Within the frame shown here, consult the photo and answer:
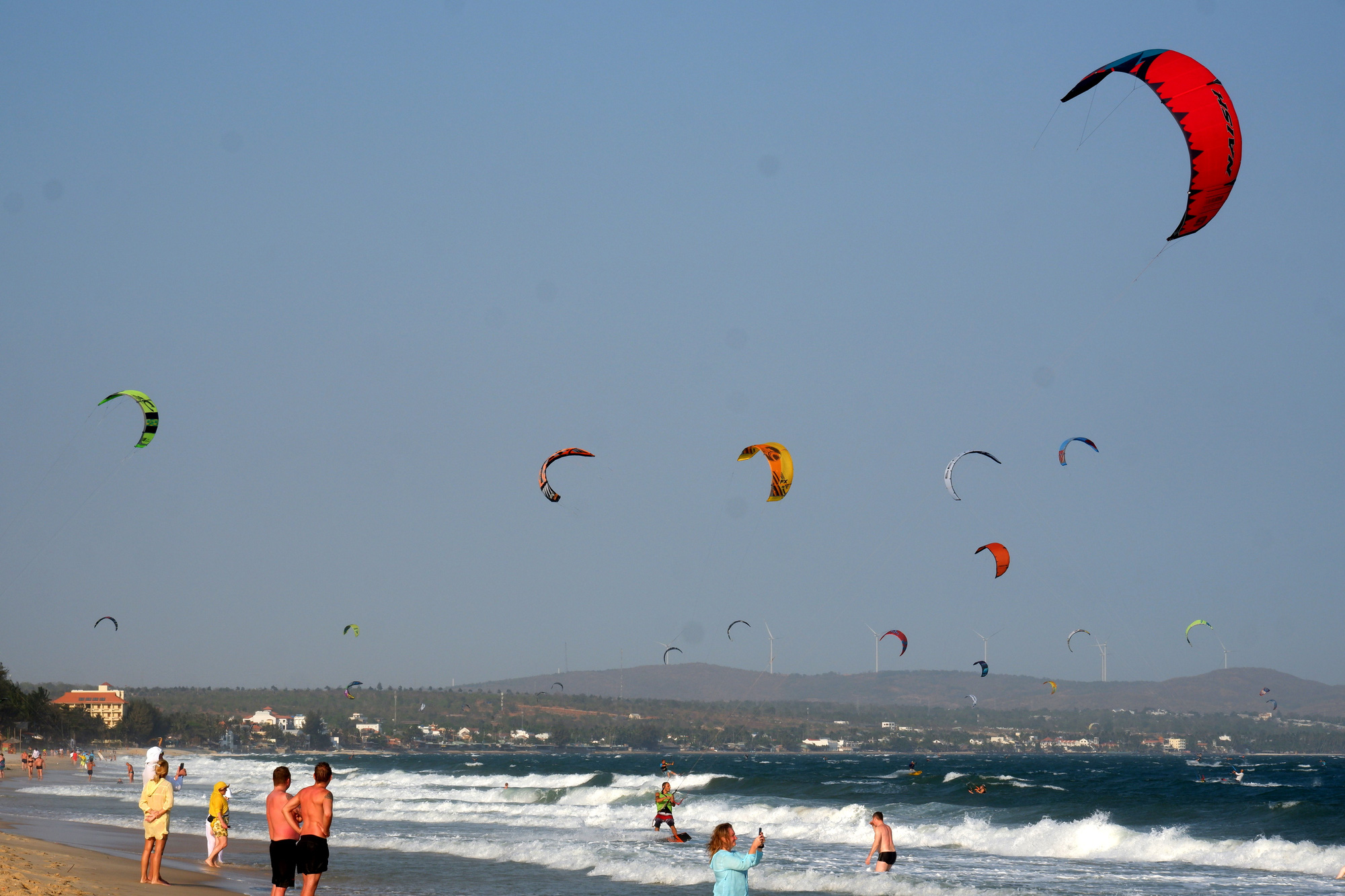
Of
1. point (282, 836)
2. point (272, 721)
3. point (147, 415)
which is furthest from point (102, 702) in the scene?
point (282, 836)

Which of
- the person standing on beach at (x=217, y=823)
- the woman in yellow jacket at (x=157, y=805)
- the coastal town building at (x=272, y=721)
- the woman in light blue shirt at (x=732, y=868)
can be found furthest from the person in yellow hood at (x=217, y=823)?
the coastal town building at (x=272, y=721)

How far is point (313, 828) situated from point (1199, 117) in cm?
1078

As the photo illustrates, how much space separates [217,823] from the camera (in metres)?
18.0

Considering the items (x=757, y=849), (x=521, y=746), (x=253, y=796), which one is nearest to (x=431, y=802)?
(x=253, y=796)

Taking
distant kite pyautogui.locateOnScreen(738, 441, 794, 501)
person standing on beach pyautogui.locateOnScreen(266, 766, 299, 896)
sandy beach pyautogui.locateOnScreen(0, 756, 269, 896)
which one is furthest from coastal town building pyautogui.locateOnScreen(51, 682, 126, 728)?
person standing on beach pyautogui.locateOnScreen(266, 766, 299, 896)

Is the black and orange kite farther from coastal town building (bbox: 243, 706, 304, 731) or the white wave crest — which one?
coastal town building (bbox: 243, 706, 304, 731)

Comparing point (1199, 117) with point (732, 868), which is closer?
point (732, 868)

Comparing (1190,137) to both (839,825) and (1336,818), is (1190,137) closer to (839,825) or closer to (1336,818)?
(839,825)

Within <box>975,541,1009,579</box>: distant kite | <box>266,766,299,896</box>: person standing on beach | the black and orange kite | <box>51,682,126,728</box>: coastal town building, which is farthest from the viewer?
<box>51,682,126,728</box>: coastal town building

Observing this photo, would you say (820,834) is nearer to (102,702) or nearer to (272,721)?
(102,702)

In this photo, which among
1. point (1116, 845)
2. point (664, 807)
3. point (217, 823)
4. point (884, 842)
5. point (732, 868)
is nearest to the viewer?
point (732, 868)

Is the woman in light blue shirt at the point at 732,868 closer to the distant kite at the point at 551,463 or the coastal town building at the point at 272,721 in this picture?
the distant kite at the point at 551,463

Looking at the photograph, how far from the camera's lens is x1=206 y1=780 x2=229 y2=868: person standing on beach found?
17.9 meters

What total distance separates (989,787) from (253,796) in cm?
2525
